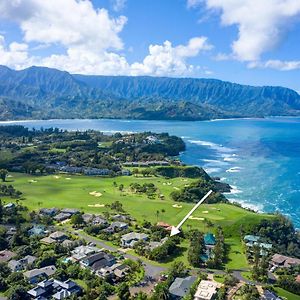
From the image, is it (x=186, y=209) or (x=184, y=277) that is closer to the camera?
(x=184, y=277)

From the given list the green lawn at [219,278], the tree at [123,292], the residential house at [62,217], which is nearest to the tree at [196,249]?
the green lawn at [219,278]

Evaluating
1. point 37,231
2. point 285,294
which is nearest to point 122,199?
point 37,231

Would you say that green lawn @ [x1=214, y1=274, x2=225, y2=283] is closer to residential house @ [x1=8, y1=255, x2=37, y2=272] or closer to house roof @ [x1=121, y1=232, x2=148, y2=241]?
house roof @ [x1=121, y1=232, x2=148, y2=241]

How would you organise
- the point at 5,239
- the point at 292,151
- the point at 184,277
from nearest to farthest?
the point at 184,277, the point at 5,239, the point at 292,151

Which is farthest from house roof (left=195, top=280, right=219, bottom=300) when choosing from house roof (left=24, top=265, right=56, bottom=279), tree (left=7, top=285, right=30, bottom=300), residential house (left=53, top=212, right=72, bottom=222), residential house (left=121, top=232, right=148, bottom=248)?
residential house (left=53, top=212, right=72, bottom=222)

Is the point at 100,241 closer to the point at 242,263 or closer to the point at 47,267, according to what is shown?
the point at 47,267

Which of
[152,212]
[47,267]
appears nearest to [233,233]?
[152,212]
